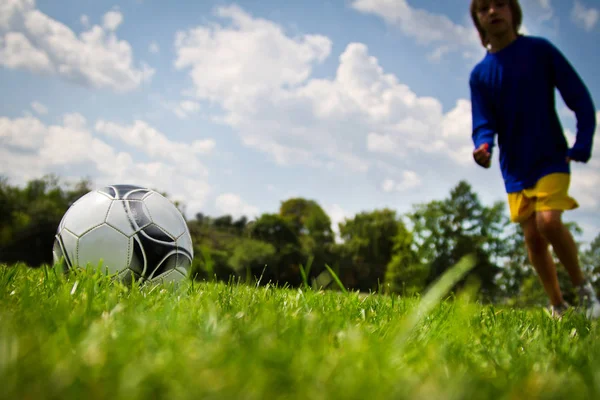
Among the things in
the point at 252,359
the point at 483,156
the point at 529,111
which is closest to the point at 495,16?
the point at 529,111

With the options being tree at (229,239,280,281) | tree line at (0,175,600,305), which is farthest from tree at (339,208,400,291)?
tree at (229,239,280,281)

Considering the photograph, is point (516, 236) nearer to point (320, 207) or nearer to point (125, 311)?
point (320, 207)

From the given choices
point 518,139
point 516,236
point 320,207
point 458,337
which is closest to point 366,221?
point 320,207

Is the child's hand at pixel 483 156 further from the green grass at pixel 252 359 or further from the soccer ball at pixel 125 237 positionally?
the soccer ball at pixel 125 237

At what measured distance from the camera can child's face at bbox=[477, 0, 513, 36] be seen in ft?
15.9

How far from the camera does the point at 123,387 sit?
2.56 feet

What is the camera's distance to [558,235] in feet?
14.3

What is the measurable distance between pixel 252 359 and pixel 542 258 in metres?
4.65

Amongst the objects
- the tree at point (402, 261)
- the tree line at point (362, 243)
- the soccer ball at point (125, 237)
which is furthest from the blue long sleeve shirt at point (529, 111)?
the tree at point (402, 261)

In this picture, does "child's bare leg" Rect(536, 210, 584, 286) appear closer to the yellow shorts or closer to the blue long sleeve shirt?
the yellow shorts

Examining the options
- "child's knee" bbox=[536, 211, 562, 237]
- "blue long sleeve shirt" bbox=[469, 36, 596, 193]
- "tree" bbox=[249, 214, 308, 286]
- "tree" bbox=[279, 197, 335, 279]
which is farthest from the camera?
"tree" bbox=[279, 197, 335, 279]

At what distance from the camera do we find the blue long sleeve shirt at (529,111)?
14.9ft

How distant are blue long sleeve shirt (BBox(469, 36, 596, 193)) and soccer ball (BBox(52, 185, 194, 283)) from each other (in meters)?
3.50

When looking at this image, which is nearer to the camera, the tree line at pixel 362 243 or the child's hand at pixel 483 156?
the child's hand at pixel 483 156
